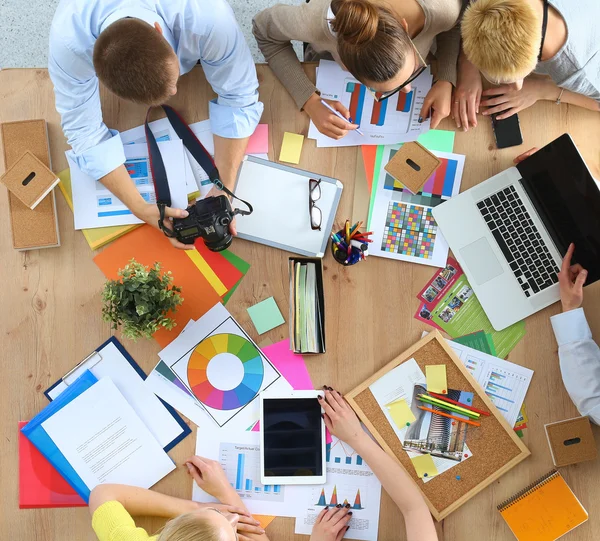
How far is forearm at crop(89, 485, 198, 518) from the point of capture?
4.83ft

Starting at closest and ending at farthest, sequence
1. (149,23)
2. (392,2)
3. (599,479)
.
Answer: (149,23)
(392,2)
(599,479)

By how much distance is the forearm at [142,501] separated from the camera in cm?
147

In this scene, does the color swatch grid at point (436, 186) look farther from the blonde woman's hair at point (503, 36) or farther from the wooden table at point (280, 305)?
the blonde woman's hair at point (503, 36)

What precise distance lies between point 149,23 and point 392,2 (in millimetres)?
585

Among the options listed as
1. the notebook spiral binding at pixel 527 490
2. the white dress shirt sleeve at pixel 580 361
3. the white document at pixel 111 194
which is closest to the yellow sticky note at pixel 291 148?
the white document at pixel 111 194

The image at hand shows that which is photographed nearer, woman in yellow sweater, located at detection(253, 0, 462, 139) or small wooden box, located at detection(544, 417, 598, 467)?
woman in yellow sweater, located at detection(253, 0, 462, 139)

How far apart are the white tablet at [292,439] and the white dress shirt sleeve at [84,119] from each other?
2.51 ft

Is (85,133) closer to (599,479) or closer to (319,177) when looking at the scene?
(319,177)

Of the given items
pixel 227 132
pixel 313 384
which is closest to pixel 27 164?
pixel 227 132

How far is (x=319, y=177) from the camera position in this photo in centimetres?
158

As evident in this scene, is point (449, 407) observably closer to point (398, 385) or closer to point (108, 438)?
point (398, 385)

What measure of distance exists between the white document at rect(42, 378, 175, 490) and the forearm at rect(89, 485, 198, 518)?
4 cm

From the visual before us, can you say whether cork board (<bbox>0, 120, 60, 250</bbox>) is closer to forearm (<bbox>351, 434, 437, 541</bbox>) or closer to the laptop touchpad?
forearm (<bbox>351, 434, 437, 541</bbox>)

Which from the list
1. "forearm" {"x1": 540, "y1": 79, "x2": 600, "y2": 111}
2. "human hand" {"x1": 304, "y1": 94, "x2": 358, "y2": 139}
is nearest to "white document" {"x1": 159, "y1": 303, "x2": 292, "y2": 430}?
"human hand" {"x1": 304, "y1": 94, "x2": 358, "y2": 139}
